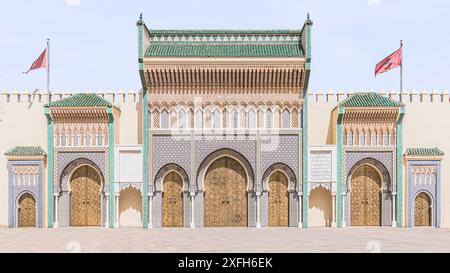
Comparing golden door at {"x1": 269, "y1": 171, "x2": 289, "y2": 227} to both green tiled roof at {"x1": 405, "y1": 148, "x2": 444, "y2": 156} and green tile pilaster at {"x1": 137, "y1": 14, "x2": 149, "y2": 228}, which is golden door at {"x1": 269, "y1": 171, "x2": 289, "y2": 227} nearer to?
green tile pilaster at {"x1": 137, "y1": 14, "x2": 149, "y2": 228}

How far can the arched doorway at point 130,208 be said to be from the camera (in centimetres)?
2666

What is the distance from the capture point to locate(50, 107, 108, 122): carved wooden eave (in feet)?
84.6

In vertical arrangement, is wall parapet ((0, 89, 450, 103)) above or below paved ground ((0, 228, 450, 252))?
above

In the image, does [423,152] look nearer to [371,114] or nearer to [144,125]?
[371,114]

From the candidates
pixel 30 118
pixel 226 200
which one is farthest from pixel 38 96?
pixel 226 200

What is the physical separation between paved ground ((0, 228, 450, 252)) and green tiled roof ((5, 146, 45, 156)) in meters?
2.99

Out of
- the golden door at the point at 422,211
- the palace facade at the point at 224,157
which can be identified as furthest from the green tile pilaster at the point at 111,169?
the golden door at the point at 422,211

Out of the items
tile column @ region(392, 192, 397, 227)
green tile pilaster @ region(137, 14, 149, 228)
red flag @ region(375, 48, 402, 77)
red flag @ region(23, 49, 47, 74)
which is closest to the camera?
green tile pilaster @ region(137, 14, 149, 228)

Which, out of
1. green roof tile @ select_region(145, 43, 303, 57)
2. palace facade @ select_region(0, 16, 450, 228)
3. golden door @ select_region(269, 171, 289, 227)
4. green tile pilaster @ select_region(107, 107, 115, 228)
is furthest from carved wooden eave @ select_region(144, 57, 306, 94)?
golden door @ select_region(269, 171, 289, 227)

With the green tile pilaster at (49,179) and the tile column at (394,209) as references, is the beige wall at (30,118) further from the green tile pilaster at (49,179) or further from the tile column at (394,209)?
the tile column at (394,209)

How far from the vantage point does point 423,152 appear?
86.2ft

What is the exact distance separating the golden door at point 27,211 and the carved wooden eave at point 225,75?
6.48 metres

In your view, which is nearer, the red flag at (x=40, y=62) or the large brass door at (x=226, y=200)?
the large brass door at (x=226, y=200)

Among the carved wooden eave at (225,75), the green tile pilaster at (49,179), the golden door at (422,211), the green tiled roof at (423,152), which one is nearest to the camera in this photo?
the carved wooden eave at (225,75)
